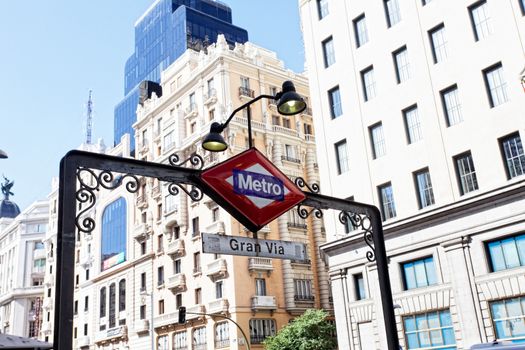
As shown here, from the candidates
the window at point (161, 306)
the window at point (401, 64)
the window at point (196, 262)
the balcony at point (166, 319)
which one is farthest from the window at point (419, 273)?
the window at point (161, 306)

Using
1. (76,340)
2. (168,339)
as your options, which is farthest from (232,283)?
(76,340)

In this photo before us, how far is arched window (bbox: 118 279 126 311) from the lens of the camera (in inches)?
2203

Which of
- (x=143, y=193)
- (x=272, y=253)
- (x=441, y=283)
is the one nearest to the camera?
(x=272, y=253)

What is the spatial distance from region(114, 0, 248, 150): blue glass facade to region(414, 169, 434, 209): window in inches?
3058

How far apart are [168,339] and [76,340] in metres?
20.0

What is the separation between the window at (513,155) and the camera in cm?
2275

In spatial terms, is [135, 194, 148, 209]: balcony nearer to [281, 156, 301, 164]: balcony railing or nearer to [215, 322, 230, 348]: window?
[281, 156, 301, 164]: balcony railing

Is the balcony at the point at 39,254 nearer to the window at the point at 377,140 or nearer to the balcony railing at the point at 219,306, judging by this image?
the balcony railing at the point at 219,306

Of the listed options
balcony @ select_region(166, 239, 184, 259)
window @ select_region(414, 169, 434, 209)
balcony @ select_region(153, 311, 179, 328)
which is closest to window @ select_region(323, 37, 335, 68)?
window @ select_region(414, 169, 434, 209)

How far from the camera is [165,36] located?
109000mm

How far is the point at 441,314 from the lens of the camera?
80.9 ft

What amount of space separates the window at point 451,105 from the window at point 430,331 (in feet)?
28.0

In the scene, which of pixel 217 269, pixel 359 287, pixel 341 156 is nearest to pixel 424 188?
pixel 341 156

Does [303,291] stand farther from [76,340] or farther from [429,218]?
[76,340]
